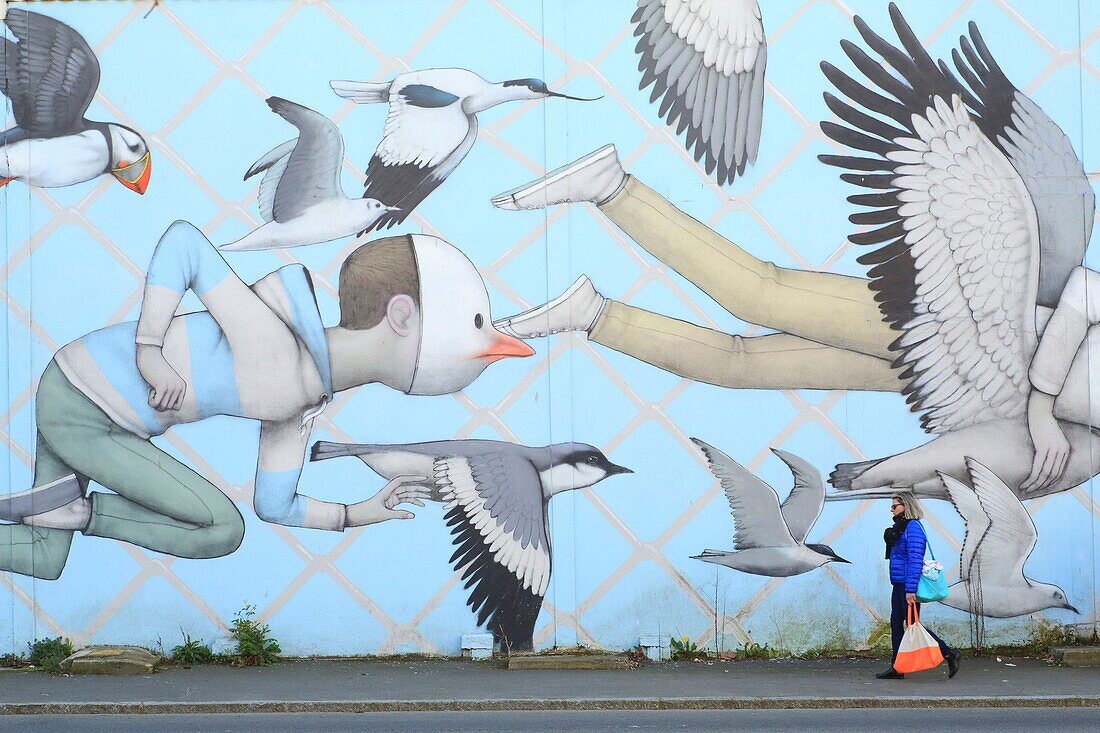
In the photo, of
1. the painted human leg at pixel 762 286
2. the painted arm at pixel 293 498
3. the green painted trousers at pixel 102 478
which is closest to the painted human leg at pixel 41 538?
the green painted trousers at pixel 102 478

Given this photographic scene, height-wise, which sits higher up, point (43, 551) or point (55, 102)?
point (55, 102)

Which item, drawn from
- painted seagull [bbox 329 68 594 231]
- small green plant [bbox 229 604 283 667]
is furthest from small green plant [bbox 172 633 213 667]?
painted seagull [bbox 329 68 594 231]

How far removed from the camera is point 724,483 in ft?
35.1

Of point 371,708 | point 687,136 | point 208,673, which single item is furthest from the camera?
point 687,136

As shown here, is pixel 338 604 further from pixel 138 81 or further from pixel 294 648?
pixel 138 81

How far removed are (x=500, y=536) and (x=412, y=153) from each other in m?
3.53

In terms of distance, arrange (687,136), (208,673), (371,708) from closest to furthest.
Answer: (371,708), (208,673), (687,136)

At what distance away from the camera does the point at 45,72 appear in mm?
10727

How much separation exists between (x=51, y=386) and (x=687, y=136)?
20.2 feet

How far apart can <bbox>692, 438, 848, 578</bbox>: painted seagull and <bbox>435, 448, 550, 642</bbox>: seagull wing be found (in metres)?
1.50

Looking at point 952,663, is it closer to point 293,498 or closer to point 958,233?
point 958,233

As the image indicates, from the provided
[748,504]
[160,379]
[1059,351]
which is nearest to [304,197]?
[160,379]

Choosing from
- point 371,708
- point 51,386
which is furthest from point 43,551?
point 371,708

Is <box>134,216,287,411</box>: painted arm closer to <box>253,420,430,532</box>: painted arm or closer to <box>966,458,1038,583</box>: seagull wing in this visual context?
<box>253,420,430,532</box>: painted arm
